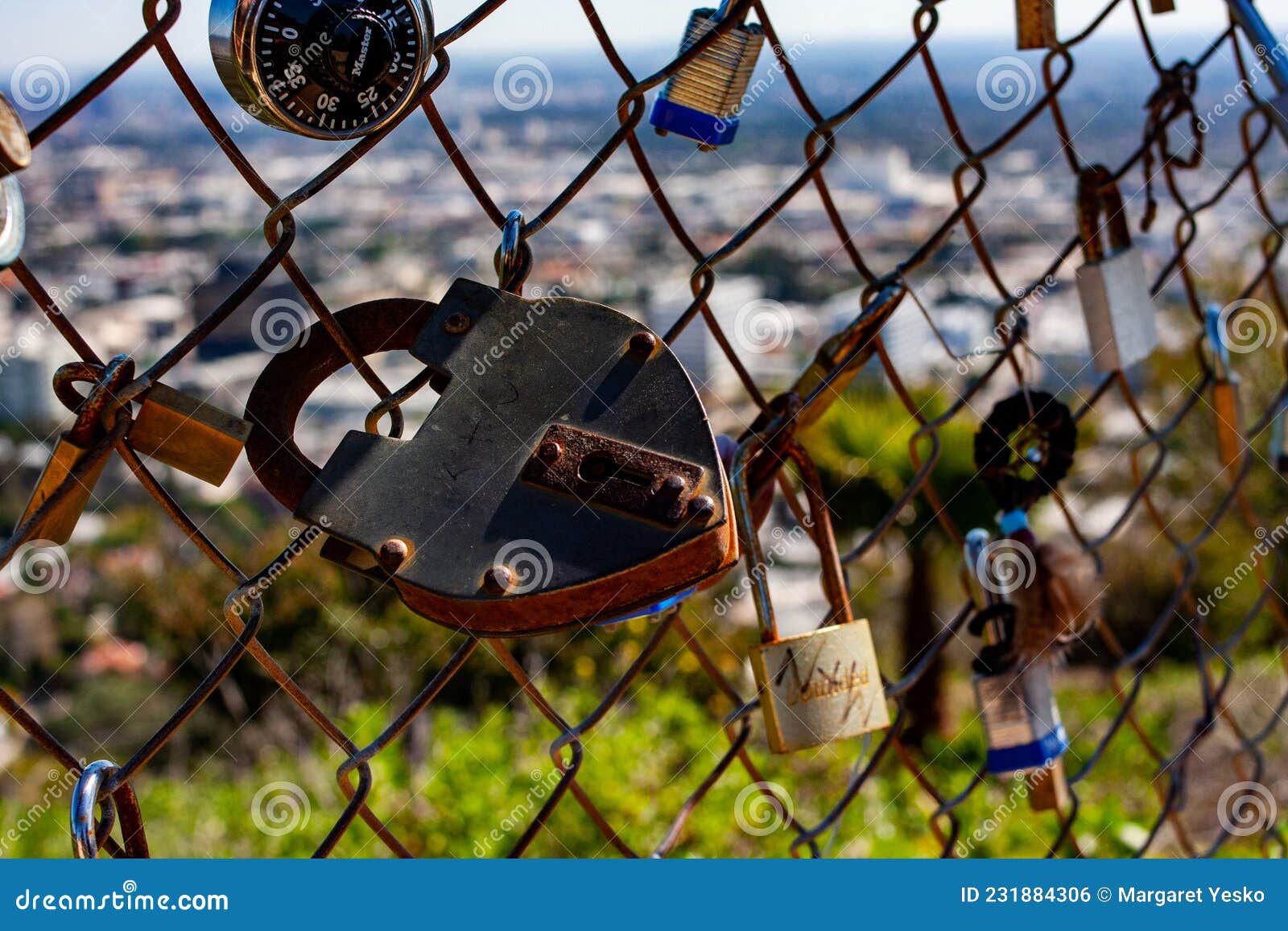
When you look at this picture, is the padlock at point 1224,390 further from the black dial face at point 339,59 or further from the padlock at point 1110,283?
the black dial face at point 339,59

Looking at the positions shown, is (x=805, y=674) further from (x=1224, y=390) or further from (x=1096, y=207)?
(x=1224, y=390)

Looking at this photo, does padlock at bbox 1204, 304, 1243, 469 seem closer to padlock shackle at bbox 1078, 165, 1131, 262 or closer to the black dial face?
padlock shackle at bbox 1078, 165, 1131, 262

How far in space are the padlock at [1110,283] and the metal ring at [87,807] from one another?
37.5 inches

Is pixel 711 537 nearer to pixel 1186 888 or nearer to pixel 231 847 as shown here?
pixel 1186 888

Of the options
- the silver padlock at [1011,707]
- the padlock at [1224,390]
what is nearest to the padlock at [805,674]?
the silver padlock at [1011,707]

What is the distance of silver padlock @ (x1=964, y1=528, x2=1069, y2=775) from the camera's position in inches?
41.3

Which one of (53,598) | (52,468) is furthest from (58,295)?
(53,598)

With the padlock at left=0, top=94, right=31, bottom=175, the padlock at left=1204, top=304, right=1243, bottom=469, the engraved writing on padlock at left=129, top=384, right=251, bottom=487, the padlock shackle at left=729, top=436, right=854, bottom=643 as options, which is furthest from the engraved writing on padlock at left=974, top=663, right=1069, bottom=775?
the padlock at left=0, top=94, right=31, bottom=175

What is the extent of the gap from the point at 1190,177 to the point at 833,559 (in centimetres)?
975

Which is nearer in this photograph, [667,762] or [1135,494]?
[1135,494]

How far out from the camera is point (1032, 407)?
1.09 m

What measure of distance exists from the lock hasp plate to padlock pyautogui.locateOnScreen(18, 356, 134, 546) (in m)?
0.46

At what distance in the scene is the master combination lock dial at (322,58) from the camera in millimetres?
628

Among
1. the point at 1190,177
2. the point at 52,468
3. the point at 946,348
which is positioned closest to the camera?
the point at 52,468
